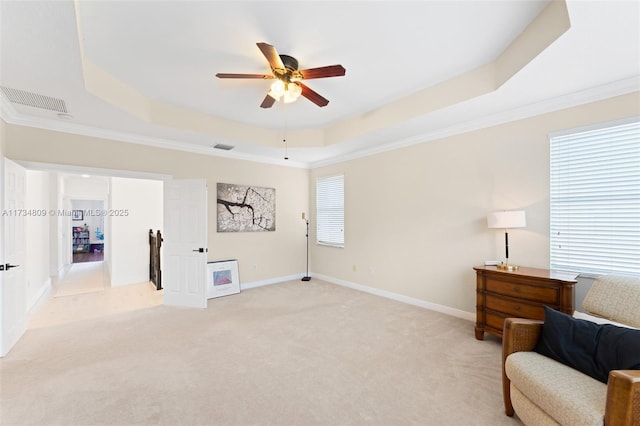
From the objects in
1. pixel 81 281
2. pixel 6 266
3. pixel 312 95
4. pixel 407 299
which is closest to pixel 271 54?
pixel 312 95

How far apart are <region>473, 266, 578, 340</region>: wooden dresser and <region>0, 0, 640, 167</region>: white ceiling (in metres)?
1.95

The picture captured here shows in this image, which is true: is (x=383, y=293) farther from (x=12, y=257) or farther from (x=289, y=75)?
→ (x=12, y=257)

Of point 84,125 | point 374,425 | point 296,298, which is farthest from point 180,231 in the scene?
point 374,425

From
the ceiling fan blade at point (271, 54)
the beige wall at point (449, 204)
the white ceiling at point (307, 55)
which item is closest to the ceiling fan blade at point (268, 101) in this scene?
the white ceiling at point (307, 55)

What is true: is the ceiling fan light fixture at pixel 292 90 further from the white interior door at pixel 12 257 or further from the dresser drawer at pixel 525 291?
the white interior door at pixel 12 257

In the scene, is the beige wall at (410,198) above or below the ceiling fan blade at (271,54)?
below

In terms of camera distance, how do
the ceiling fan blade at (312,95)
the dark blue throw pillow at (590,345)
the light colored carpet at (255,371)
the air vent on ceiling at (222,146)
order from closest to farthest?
1. the dark blue throw pillow at (590,345)
2. the light colored carpet at (255,371)
3. the ceiling fan blade at (312,95)
4. the air vent on ceiling at (222,146)

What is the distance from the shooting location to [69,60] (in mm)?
2221

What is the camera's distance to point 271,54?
7.22ft

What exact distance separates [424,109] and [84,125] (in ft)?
15.5

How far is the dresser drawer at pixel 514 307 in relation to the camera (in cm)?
269

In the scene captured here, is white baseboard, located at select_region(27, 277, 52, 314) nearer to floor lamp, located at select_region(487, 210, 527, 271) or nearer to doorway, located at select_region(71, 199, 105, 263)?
doorway, located at select_region(71, 199, 105, 263)

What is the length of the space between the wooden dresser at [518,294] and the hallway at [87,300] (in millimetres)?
4960

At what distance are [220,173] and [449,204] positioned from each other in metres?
4.13
